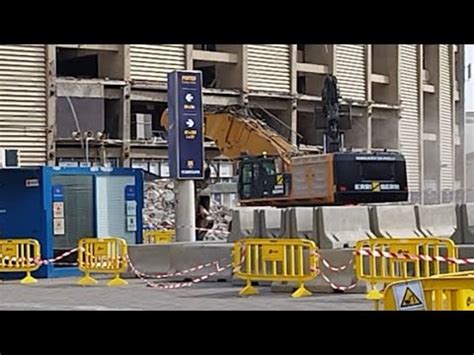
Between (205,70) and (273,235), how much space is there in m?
33.3

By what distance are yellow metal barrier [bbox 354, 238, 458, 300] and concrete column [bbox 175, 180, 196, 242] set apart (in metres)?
7.92

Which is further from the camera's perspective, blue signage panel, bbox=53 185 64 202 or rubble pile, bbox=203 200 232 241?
rubble pile, bbox=203 200 232 241

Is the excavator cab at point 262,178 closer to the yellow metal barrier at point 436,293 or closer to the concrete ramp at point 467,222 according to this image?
the concrete ramp at point 467,222

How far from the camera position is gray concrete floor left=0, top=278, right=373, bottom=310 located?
15578 mm

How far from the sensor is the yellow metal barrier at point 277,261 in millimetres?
16625

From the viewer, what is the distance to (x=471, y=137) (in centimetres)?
6744

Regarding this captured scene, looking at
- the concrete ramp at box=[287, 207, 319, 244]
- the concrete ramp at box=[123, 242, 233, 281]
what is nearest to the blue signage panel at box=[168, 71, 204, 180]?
the concrete ramp at box=[123, 242, 233, 281]

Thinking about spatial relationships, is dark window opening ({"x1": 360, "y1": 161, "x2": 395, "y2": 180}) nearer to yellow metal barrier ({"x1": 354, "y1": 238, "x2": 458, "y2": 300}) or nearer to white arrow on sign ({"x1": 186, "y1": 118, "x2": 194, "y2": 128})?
white arrow on sign ({"x1": 186, "y1": 118, "x2": 194, "y2": 128})

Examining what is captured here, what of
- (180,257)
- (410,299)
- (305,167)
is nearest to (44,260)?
(180,257)

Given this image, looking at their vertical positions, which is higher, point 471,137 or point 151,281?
point 471,137

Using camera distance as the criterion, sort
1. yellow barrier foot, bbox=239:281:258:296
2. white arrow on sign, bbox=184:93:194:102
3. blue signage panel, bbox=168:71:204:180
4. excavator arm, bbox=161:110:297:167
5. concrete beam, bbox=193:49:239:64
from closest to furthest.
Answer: yellow barrier foot, bbox=239:281:258:296 → blue signage panel, bbox=168:71:204:180 → white arrow on sign, bbox=184:93:194:102 → excavator arm, bbox=161:110:297:167 → concrete beam, bbox=193:49:239:64
